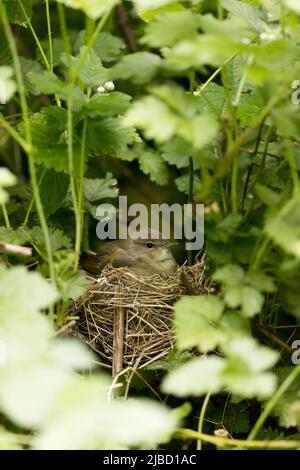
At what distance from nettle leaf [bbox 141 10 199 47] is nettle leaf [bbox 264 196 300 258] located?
519 mm

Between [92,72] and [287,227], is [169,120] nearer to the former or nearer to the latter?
[287,227]

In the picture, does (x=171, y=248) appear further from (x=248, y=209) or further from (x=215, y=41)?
(x=215, y=41)

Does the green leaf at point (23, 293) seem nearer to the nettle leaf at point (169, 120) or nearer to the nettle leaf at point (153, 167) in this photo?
the nettle leaf at point (169, 120)

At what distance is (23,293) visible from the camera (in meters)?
1.69

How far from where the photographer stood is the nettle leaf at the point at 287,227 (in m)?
1.73

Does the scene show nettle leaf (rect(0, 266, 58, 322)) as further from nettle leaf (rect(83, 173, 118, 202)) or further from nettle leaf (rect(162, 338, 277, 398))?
nettle leaf (rect(83, 173, 118, 202))

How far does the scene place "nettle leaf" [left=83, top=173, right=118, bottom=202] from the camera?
132 inches

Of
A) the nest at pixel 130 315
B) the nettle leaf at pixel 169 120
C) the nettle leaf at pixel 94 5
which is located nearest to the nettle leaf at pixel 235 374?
the nettle leaf at pixel 169 120

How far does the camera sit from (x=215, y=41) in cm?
171

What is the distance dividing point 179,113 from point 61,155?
0.87 meters

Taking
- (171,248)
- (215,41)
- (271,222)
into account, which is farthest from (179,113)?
(171,248)

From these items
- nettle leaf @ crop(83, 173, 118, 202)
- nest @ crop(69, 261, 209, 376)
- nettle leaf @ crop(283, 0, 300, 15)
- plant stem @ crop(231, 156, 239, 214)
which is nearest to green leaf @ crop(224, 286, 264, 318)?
plant stem @ crop(231, 156, 239, 214)

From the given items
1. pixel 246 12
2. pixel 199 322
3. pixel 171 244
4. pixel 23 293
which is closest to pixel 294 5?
pixel 246 12

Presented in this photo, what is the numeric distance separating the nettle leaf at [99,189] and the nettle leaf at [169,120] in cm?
157
